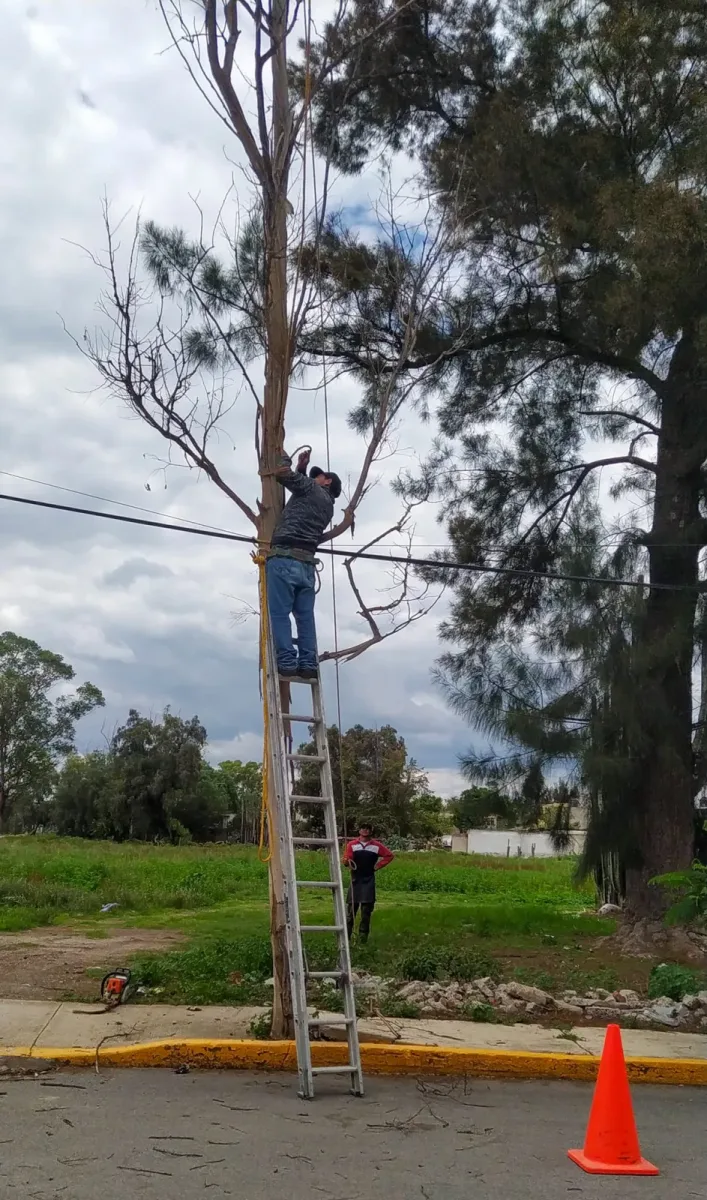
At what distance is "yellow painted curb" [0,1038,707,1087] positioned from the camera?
Result: 7488mm

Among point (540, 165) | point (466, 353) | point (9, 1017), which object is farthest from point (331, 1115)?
point (540, 165)

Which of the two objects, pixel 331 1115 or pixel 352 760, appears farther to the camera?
pixel 352 760

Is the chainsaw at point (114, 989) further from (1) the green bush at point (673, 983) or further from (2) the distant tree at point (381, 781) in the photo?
(2) the distant tree at point (381, 781)

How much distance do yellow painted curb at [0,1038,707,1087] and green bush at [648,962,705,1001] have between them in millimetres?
2302

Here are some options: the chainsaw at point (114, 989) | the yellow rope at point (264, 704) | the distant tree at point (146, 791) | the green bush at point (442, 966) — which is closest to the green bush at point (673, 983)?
the green bush at point (442, 966)

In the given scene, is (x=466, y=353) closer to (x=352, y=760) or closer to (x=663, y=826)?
(x=663, y=826)

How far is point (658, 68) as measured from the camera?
12.2 meters

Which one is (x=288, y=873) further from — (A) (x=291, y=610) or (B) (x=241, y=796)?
(B) (x=241, y=796)

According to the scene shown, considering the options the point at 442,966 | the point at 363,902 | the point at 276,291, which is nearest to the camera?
the point at 276,291

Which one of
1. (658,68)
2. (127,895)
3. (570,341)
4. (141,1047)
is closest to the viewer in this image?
(141,1047)

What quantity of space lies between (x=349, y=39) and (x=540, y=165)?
274 cm

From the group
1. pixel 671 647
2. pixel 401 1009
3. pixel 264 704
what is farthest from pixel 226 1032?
pixel 671 647

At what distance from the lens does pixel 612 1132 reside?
5.68m

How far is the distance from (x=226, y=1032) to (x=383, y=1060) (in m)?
1.27
